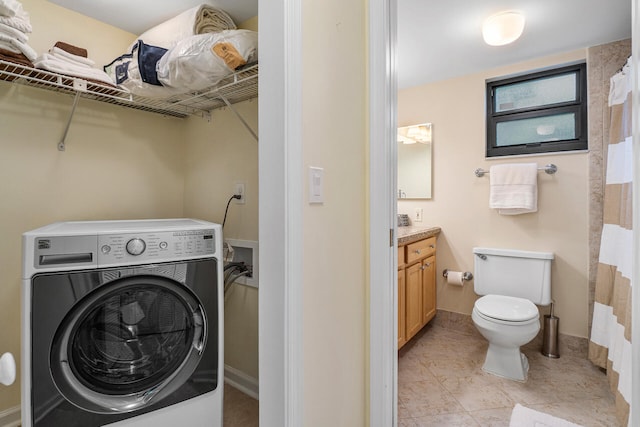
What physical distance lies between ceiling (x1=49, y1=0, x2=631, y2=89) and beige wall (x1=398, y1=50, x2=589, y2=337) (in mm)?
263

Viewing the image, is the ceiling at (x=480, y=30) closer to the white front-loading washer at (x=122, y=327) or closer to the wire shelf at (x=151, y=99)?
the wire shelf at (x=151, y=99)

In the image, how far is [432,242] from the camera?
2752 millimetres

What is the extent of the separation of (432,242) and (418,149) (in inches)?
36.7

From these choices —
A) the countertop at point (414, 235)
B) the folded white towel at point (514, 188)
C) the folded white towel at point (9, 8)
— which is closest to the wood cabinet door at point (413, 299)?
the countertop at point (414, 235)

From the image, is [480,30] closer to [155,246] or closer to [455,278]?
[455,278]

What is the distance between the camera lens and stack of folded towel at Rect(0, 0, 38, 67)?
1.26m

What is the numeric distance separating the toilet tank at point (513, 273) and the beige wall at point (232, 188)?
6.19 ft

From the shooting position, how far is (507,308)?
2.20 meters

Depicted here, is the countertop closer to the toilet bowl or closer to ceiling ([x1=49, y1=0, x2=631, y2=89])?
the toilet bowl

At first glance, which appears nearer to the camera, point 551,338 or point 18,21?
point 18,21

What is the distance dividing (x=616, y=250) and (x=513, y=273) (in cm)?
66

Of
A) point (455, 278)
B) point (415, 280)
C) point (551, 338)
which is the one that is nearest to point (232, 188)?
point (415, 280)

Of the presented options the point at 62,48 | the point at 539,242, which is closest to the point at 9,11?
the point at 62,48

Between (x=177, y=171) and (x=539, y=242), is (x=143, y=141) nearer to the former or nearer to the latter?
(x=177, y=171)
